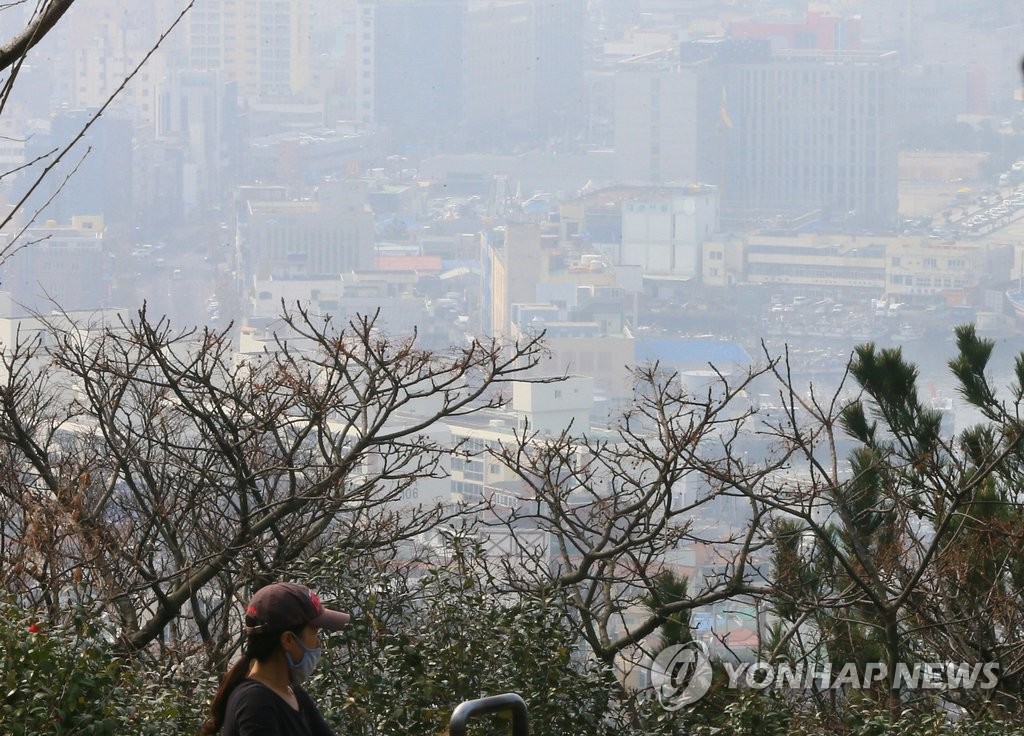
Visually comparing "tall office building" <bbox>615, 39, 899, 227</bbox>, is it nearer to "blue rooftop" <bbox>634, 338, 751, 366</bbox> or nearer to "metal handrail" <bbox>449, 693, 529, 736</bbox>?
"blue rooftop" <bbox>634, 338, 751, 366</bbox>

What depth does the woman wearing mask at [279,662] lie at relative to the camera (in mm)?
1754

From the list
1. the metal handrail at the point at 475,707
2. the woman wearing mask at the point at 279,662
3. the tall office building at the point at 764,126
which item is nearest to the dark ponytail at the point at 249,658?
the woman wearing mask at the point at 279,662

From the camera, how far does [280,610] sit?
71.9 inches

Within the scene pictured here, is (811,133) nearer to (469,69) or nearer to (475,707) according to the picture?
(469,69)

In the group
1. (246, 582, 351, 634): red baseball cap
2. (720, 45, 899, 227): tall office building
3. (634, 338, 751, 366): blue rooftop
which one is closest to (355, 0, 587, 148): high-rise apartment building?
(720, 45, 899, 227): tall office building

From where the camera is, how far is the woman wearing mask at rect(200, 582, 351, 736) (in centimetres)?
175

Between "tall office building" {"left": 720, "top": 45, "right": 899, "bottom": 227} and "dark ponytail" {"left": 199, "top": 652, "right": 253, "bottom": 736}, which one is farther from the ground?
"tall office building" {"left": 720, "top": 45, "right": 899, "bottom": 227}

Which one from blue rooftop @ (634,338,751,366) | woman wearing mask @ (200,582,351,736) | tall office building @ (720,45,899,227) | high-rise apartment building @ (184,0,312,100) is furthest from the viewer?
high-rise apartment building @ (184,0,312,100)

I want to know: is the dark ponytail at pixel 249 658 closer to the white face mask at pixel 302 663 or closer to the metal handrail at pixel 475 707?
the white face mask at pixel 302 663

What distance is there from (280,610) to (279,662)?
0.08 m

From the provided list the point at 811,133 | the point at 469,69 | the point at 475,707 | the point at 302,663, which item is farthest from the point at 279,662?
the point at 469,69

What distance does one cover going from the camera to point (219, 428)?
4.96 meters

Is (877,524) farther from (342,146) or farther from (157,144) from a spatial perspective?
(342,146)

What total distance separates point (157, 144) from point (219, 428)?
82398 mm
